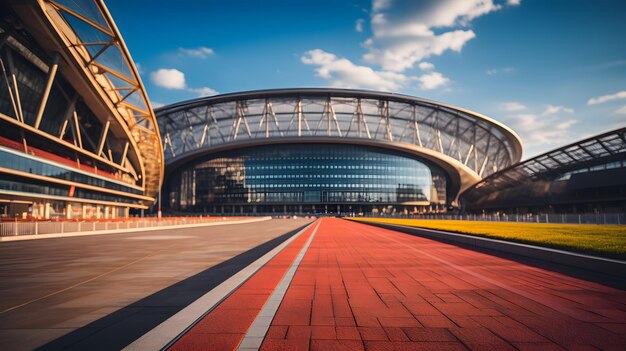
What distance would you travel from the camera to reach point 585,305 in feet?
16.7

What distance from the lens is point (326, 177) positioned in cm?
10456

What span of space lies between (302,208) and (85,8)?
80175 millimetres

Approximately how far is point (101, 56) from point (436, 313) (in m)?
45.0

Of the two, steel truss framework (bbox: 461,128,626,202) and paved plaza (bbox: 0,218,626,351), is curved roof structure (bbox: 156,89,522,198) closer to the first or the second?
steel truss framework (bbox: 461,128,626,202)

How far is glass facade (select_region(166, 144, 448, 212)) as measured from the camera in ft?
342

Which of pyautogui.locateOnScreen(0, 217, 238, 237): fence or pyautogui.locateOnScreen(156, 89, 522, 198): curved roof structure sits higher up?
pyautogui.locateOnScreen(156, 89, 522, 198): curved roof structure

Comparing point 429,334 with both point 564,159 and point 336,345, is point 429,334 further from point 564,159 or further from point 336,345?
point 564,159

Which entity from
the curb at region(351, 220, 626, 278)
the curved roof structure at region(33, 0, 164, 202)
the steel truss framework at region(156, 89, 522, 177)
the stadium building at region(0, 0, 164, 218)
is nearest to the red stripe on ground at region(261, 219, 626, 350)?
the curb at region(351, 220, 626, 278)

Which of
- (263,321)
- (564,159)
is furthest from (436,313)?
(564,159)

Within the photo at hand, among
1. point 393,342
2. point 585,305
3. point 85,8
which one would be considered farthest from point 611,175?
point 85,8

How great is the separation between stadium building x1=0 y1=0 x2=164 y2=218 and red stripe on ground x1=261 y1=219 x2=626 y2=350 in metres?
35.9

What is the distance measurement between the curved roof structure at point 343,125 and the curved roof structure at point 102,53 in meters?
35.5

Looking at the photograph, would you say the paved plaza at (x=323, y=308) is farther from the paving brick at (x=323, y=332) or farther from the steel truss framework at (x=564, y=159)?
the steel truss framework at (x=564, y=159)

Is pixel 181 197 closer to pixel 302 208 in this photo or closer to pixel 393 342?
pixel 302 208
